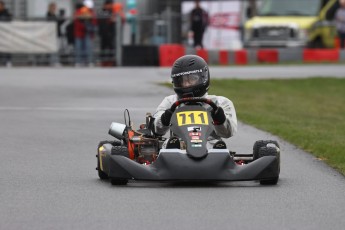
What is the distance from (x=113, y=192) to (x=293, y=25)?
100ft

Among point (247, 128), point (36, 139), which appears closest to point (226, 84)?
point (247, 128)

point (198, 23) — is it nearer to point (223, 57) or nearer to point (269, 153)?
point (223, 57)

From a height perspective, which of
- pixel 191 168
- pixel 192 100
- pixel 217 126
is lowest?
pixel 191 168

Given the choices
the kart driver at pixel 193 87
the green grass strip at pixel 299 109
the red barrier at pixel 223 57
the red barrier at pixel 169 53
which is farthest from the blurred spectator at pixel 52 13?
the kart driver at pixel 193 87

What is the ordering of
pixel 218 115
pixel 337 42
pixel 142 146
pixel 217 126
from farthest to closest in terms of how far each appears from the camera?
pixel 337 42, pixel 142 146, pixel 217 126, pixel 218 115

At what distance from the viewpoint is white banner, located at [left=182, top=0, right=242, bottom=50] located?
44219 millimetres

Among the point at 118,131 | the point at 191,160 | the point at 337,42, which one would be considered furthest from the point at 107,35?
the point at 191,160

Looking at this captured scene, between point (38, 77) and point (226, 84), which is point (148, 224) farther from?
point (38, 77)

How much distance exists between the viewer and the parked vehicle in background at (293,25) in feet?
132

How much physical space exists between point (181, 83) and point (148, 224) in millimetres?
2752

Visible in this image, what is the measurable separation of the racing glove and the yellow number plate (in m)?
0.18

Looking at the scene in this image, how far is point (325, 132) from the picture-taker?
16766mm

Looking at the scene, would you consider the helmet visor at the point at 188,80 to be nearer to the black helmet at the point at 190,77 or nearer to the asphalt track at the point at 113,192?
the black helmet at the point at 190,77

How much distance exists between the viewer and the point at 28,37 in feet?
107
